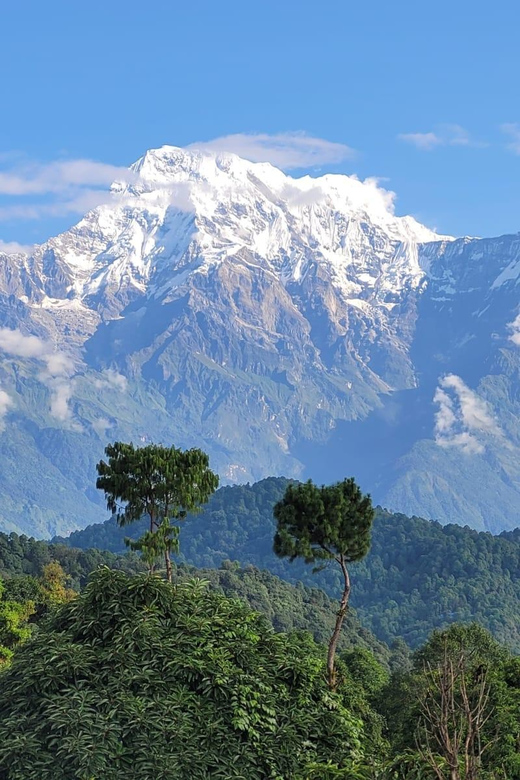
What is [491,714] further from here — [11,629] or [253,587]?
[253,587]

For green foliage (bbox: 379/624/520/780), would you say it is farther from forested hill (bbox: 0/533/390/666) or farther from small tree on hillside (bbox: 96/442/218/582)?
forested hill (bbox: 0/533/390/666)

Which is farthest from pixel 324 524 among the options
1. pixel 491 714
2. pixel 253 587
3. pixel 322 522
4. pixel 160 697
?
pixel 253 587

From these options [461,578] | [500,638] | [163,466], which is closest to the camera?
[163,466]

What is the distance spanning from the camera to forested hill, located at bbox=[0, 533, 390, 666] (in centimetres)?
13100

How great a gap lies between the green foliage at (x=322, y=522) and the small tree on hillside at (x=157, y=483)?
245 inches

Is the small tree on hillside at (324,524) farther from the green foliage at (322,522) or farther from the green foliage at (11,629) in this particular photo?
the green foliage at (11,629)

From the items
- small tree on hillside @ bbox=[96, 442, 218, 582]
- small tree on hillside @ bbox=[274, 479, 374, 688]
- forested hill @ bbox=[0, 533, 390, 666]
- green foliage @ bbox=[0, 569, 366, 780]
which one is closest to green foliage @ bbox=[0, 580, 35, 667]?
Result: small tree on hillside @ bbox=[96, 442, 218, 582]

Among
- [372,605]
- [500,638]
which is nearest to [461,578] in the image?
[372,605]

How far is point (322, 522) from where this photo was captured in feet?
124

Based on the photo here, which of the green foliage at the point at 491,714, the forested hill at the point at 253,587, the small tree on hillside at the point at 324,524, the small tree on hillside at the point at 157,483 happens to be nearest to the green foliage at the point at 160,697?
the green foliage at the point at 491,714

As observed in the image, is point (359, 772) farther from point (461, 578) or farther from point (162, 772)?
point (461, 578)

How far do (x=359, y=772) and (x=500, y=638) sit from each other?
480ft

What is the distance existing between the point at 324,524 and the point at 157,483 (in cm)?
899

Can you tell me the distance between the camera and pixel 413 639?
6855 inches
